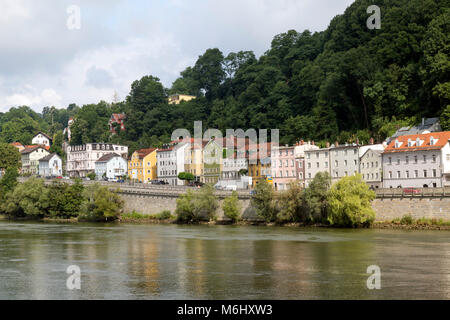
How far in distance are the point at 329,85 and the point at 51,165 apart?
77365 mm

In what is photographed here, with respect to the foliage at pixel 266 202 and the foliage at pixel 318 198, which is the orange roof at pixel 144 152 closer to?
the foliage at pixel 266 202

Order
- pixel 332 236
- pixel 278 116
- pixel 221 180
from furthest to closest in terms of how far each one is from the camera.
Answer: pixel 278 116
pixel 221 180
pixel 332 236

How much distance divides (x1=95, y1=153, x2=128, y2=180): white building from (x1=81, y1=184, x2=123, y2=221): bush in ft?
130

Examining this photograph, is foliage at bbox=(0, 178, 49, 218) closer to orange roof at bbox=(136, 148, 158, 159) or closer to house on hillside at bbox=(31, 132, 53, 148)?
orange roof at bbox=(136, 148, 158, 159)

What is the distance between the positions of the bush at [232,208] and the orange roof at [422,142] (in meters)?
17.5

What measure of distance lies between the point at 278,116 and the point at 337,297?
7130 cm

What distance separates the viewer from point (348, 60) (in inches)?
3108

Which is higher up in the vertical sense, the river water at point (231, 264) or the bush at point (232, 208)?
the bush at point (232, 208)

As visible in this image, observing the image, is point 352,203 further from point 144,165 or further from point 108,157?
point 108,157

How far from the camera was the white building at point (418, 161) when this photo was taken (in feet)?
189

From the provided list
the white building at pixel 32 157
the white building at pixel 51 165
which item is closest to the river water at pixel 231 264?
the white building at pixel 51 165

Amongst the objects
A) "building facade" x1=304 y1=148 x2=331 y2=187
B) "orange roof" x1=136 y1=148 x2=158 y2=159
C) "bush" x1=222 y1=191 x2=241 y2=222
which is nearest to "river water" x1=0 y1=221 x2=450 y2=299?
"bush" x1=222 y1=191 x2=241 y2=222
